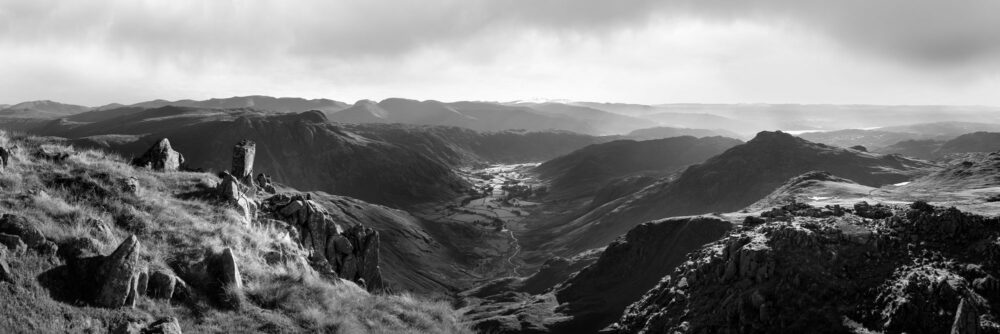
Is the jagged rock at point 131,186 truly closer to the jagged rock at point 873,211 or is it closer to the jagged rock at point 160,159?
the jagged rock at point 160,159

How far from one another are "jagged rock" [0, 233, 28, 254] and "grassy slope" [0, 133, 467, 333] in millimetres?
210

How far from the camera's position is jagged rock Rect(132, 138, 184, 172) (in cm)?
2622

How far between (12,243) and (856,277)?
51179 mm

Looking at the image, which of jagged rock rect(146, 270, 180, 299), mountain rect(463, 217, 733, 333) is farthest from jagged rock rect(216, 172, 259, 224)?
mountain rect(463, 217, 733, 333)

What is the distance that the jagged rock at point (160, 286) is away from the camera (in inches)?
572

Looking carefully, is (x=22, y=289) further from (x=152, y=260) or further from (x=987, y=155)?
(x=987, y=155)

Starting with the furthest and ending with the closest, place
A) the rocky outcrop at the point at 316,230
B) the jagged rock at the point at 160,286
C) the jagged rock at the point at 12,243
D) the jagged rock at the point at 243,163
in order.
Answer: the jagged rock at the point at 243,163 < the rocky outcrop at the point at 316,230 < the jagged rock at the point at 160,286 < the jagged rock at the point at 12,243

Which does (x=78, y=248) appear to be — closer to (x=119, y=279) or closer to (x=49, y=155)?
(x=119, y=279)

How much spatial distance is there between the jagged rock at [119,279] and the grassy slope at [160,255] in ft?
0.97

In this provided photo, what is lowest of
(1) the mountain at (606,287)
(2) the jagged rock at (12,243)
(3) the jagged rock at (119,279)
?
(1) the mountain at (606,287)

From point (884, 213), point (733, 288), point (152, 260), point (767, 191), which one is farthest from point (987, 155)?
point (152, 260)

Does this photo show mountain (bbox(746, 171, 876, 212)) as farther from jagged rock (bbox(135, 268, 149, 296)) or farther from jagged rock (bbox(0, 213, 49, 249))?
jagged rock (bbox(0, 213, 49, 249))

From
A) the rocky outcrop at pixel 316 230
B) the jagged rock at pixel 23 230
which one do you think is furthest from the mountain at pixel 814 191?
the jagged rock at pixel 23 230

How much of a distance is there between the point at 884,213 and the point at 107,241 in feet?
196
